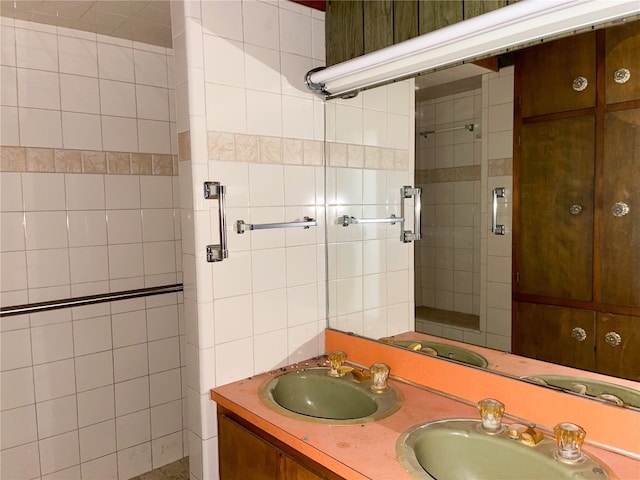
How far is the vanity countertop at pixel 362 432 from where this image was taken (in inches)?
43.7

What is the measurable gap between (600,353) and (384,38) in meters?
1.17

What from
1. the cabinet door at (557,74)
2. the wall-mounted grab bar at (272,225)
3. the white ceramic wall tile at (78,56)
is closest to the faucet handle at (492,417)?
the cabinet door at (557,74)

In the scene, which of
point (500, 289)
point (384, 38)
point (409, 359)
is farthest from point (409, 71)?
point (409, 359)

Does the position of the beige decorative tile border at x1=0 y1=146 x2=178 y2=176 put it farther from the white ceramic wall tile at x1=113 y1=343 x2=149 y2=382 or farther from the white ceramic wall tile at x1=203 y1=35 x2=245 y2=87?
the white ceramic wall tile at x1=203 y1=35 x2=245 y2=87

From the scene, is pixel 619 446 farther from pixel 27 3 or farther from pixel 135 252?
pixel 27 3

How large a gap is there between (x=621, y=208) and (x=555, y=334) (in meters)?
0.38

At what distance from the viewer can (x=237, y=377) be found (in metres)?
1.71

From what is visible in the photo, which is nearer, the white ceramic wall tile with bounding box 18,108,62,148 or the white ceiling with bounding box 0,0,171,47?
the white ceiling with bounding box 0,0,171,47

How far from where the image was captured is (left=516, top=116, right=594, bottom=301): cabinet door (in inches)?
48.8

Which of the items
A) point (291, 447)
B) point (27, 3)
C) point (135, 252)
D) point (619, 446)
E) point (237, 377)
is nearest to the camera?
point (619, 446)

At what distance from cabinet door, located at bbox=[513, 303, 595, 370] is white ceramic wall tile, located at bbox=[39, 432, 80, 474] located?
2.14 m

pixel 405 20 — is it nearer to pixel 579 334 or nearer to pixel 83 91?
pixel 579 334

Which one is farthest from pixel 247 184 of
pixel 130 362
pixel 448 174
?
pixel 130 362

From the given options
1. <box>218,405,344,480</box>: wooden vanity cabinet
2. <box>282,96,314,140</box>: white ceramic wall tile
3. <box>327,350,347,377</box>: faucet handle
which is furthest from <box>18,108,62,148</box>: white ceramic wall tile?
<box>327,350,347,377</box>: faucet handle
